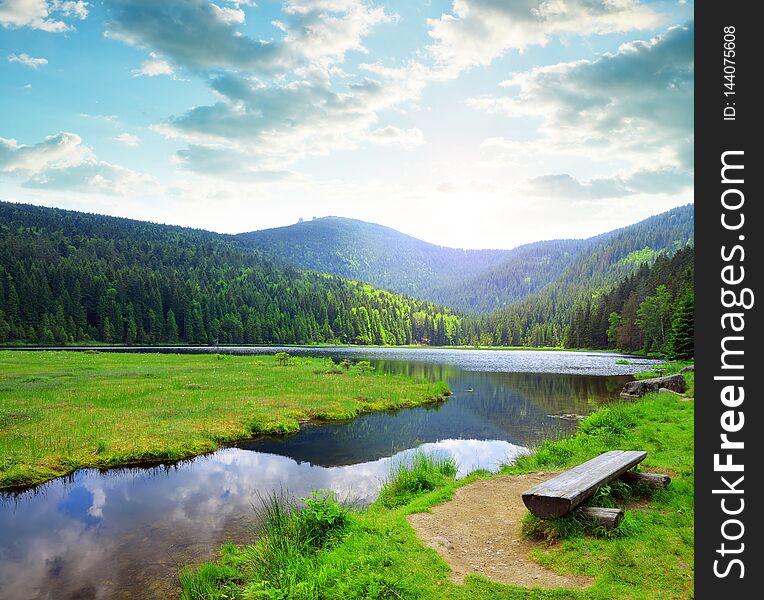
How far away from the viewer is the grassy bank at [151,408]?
1877 cm

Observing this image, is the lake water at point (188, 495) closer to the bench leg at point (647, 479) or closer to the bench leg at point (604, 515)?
the bench leg at point (647, 479)

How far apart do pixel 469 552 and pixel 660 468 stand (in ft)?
26.9

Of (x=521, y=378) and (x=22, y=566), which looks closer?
(x=22, y=566)

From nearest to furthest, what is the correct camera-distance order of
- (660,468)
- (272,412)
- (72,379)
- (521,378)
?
(660,468), (272,412), (72,379), (521,378)

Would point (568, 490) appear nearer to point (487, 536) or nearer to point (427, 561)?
point (487, 536)

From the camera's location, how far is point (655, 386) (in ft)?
108

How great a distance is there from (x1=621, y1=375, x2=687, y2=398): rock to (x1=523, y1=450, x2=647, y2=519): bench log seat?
2617 cm

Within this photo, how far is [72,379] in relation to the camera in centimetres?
3891

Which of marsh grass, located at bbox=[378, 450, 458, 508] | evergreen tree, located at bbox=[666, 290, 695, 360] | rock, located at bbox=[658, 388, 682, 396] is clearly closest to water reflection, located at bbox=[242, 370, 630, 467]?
rock, located at bbox=[658, 388, 682, 396]

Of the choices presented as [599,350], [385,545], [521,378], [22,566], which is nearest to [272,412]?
[22,566]

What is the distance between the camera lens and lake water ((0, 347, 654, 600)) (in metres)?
10.1

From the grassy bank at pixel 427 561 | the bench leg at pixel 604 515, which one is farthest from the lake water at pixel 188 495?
the bench leg at pixel 604 515

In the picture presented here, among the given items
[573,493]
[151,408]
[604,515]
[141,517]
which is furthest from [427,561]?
[151,408]
